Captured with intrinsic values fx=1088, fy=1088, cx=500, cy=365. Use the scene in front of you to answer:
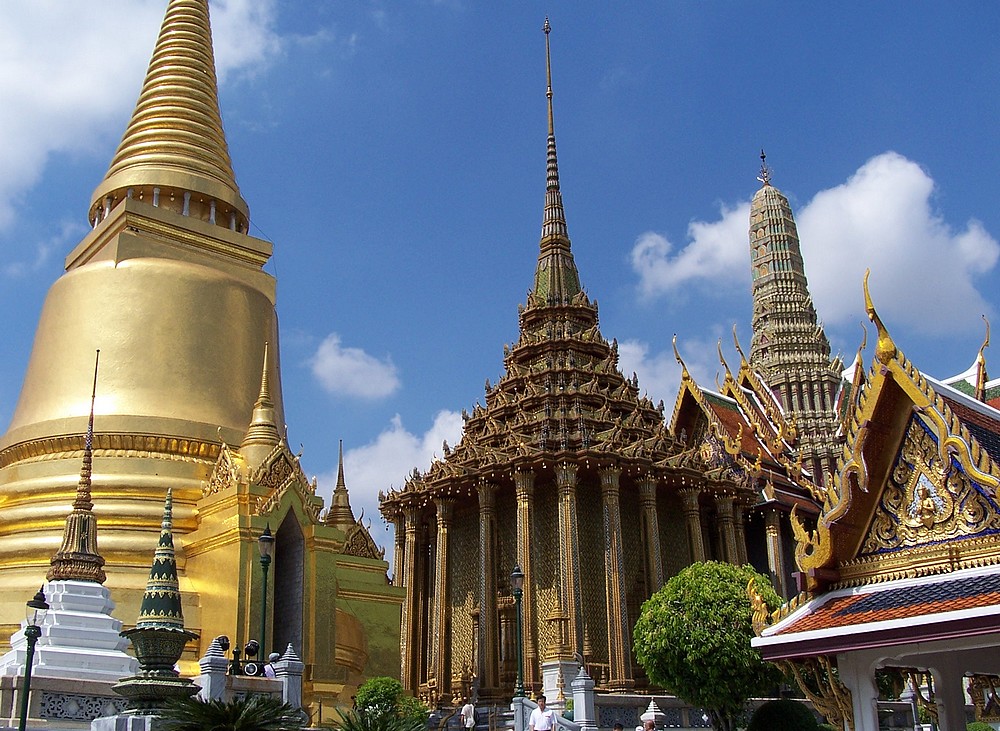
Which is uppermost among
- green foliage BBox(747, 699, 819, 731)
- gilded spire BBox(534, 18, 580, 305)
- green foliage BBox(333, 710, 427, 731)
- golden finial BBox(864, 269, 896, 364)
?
gilded spire BBox(534, 18, 580, 305)

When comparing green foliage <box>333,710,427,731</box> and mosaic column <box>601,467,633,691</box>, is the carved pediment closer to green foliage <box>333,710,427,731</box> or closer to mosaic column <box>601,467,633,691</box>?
mosaic column <box>601,467,633,691</box>

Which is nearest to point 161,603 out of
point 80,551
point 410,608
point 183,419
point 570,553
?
point 80,551

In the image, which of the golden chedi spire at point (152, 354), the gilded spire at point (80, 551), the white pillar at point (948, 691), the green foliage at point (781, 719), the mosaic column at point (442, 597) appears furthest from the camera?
the mosaic column at point (442, 597)

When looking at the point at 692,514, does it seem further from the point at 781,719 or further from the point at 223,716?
the point at 223,716

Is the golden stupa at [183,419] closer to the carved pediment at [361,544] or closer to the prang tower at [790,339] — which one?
the carved pediment at [361,544]

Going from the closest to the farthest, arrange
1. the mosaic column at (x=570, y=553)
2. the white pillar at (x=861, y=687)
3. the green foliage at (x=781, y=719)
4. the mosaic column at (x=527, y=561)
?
1. the white pillar at (x=861, y=687)
2. the green foliage at (x=781, y=719)
3. the mosaic column at (x=570, y=553)
4. the mosaic column at (x=527, y=561)

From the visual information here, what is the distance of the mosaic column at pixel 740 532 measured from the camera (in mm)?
27453

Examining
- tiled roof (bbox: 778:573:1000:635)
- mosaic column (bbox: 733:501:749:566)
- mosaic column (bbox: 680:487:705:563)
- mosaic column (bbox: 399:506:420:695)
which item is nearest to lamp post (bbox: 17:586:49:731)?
tiled roof (bbox: 778:573:1000:635)

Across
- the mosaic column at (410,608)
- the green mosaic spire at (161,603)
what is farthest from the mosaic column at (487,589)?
the green mosaic spire at (161,603)

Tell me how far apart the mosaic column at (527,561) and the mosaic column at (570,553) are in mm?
756

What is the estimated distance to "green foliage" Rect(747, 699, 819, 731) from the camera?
11.9 m

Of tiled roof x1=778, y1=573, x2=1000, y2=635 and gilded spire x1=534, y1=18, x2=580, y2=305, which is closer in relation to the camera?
tiled roof x1=778, y1=573, x2=1000, y2=635

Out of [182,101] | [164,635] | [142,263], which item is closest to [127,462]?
[142,263]

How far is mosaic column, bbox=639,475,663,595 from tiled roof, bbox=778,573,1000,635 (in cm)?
1846
